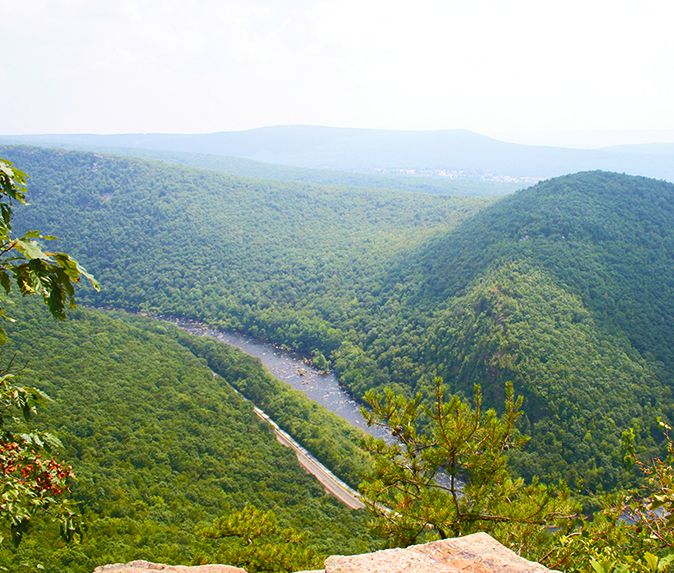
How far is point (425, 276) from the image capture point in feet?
297

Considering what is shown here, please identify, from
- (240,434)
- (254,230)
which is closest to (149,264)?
(254,230)

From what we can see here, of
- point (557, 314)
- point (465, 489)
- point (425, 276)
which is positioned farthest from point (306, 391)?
point (465, 489)

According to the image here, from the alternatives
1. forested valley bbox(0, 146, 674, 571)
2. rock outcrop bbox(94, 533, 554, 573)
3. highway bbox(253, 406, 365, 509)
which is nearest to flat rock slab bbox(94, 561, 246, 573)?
rock outcrop bbox(94, 533, 554, 573)

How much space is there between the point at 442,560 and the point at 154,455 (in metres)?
41.2

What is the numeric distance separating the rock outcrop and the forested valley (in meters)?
2.59

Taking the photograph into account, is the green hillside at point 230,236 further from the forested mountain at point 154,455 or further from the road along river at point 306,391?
the forested mountain at point 154,455

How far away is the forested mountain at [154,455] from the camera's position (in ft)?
88.9

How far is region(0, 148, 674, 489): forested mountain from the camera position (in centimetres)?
5791

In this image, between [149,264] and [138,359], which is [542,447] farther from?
[149,264]

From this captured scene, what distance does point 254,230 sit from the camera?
133 m

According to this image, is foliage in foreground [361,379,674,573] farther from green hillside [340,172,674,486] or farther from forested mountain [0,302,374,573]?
green hillside [340,172,674,486]

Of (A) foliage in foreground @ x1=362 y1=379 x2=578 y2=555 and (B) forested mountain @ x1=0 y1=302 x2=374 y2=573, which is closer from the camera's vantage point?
(A) foliage in foreground @ x1=362 y1=379 x2=578 y2=555

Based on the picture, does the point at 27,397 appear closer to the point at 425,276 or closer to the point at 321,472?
the point at 321,472

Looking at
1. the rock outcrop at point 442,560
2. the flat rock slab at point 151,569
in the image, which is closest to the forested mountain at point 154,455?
the flat rock slab at point 151,569
